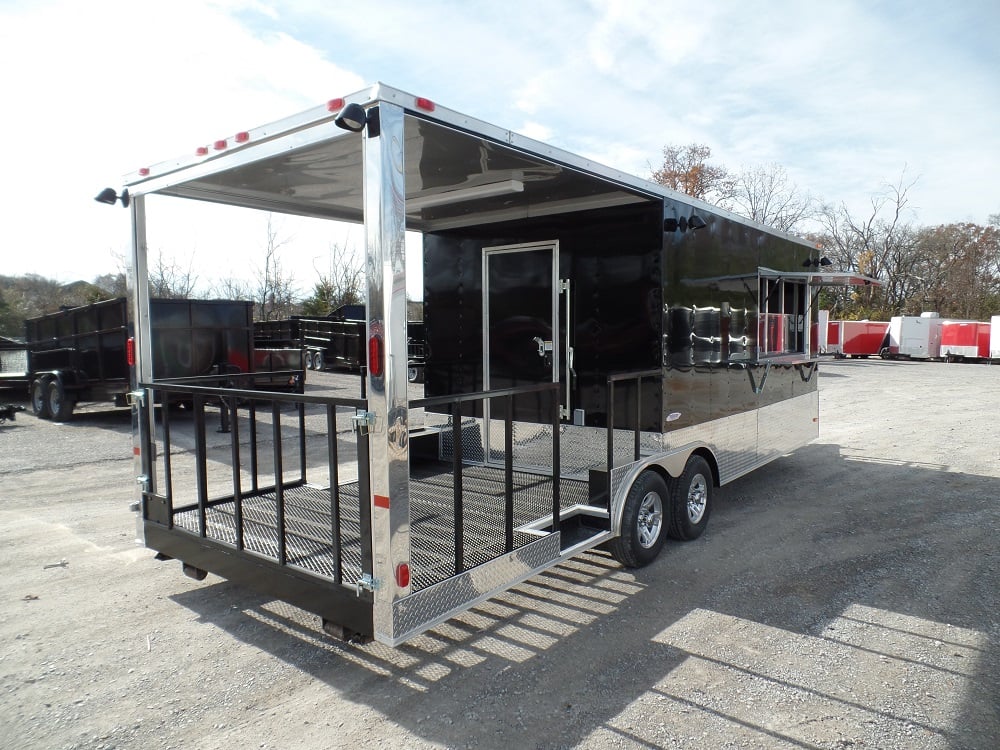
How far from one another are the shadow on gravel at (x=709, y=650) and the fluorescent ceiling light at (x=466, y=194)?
2.62m

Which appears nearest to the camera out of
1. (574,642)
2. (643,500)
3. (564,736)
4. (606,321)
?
(564,736)

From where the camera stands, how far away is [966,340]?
29.3 m

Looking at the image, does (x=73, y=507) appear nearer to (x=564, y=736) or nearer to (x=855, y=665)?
(x=564, y=736)

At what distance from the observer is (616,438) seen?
17.1 feet

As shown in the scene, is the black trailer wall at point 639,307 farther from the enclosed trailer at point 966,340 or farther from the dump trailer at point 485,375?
the enclosed trailer at point 966,340

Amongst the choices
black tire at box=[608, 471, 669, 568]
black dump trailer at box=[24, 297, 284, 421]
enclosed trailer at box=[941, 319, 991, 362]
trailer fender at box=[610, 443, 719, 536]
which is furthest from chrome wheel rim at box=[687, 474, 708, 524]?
enclosed trailer at box=[941, 319, 991, 362]

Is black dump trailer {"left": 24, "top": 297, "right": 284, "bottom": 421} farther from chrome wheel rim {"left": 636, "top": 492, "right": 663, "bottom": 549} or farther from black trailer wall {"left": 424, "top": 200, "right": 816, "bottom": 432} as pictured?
chrome wheel rim {"left": 636, "top": 492, "right": 663, "bottom": 549}

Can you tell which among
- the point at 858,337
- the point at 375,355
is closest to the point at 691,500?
the point at 375,355

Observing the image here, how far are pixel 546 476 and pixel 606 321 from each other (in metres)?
1.34

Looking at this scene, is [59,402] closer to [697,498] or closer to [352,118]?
[697,498]

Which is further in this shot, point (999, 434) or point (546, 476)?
point (999, 434)

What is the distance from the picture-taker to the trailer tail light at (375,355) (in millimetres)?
2840

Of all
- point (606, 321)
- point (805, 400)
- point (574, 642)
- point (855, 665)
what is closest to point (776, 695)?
point (855, 665)

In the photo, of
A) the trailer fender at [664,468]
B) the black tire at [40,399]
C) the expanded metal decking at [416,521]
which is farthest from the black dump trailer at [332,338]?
the trailer fender at [664,468]
